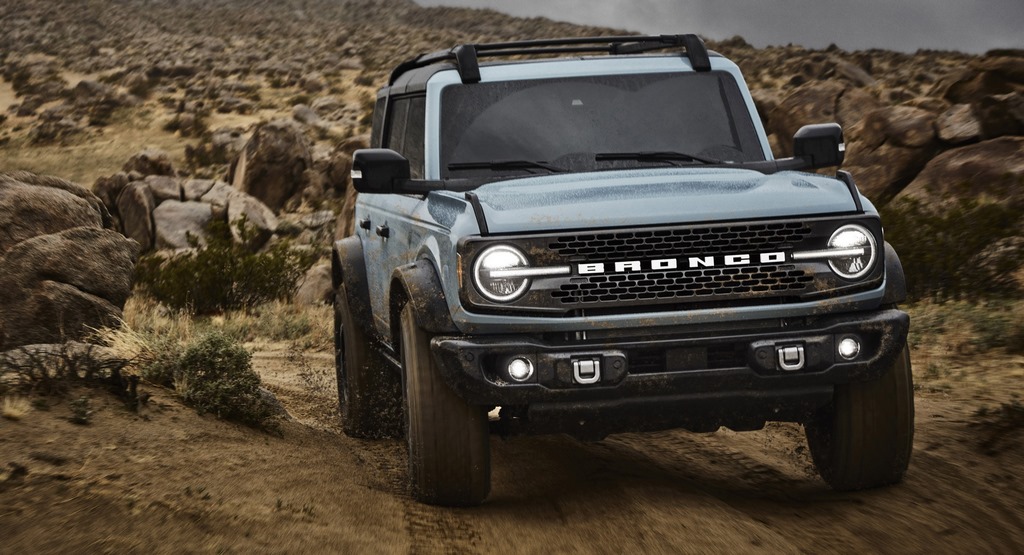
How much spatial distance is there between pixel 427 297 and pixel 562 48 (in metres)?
2.12

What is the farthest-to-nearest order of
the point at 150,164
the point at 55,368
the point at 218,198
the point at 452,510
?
the point at 150,164 → the point at 218,198 → the point at 55,368 → the point at 452,510

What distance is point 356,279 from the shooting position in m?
6.82

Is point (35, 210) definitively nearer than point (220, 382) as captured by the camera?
No

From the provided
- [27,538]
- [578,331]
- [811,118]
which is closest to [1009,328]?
[578,331]

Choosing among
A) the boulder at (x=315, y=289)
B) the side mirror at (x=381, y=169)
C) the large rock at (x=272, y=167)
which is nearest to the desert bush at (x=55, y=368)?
the side mirror at (x=381, y=169)

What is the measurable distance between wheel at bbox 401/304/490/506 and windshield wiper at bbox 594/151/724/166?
1.36 meters

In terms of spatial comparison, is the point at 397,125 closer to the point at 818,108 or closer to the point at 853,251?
the point at 853,251

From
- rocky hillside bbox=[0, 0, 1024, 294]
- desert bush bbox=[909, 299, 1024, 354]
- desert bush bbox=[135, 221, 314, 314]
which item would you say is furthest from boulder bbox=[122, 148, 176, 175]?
desert bush bbox=[909, 299, 1024, 354]

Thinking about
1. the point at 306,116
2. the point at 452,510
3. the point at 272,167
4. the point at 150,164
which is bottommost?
the point at 452,510

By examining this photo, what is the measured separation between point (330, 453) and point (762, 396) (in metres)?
2.71

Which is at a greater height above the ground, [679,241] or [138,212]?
[138,212]

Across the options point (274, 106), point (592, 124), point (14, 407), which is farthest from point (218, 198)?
point (274, 106)

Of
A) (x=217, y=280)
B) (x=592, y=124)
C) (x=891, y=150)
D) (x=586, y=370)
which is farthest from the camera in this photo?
(x=891, y=150)

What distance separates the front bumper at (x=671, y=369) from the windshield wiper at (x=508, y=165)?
125cm
